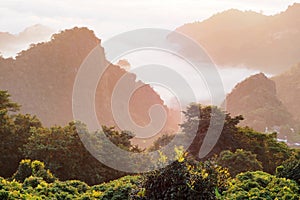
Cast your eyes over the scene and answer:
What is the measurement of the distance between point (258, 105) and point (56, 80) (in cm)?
3481

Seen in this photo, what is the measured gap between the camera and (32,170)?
12.1m

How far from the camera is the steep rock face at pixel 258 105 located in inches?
2675

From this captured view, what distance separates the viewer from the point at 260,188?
8.38m

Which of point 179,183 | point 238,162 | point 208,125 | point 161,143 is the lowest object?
point 179,183

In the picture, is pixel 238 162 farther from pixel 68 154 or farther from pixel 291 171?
pixel 68 154

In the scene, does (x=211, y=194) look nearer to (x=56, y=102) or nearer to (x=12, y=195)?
(x=12, y=195)

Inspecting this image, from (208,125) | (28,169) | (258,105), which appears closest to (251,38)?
(258,105)

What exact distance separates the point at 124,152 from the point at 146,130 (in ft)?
139

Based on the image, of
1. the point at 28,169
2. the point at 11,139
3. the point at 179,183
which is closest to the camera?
the point at 179,183

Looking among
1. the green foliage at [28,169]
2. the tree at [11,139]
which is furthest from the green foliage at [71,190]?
the tree at [11,139]

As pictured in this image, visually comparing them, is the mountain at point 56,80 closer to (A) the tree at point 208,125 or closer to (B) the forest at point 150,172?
(A) the tree at point 208,125

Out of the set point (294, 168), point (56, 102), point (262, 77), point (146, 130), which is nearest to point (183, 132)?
point (294, 168)

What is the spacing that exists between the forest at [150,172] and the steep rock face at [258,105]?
49078 mm

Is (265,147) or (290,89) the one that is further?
(290,89)
